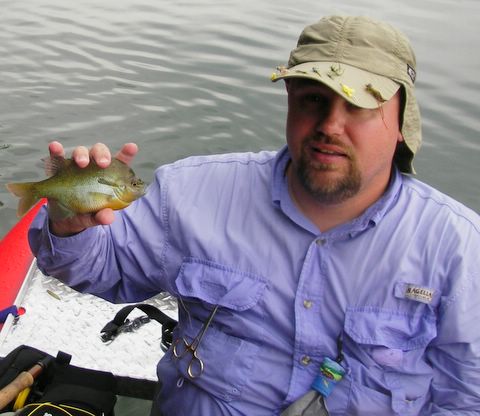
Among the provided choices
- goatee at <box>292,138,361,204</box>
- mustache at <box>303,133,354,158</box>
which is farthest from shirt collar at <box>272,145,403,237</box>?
mustache at <box>303,133,354,158</box>

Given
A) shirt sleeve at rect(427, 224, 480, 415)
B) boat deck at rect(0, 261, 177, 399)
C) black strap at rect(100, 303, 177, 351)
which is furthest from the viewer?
boat deck at rect(0, 261, 177, 399)

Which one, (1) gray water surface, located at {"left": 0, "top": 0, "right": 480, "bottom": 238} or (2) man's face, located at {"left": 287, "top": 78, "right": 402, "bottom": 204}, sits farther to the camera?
(1) gray water surface, located at {"left": 0, "top": 0, "right": 480, "bottom": 238}

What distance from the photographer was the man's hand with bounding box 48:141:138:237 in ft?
6.64

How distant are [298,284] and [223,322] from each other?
34 cm

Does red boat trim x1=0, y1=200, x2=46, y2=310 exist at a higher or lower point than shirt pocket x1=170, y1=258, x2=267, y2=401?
lower

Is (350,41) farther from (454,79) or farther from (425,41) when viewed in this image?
(425,41)

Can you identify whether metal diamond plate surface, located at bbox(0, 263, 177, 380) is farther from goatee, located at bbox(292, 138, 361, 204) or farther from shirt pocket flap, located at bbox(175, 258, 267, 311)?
goatee, located at bbox(292, 138, 361, 204)

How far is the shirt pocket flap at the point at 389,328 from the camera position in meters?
2.27

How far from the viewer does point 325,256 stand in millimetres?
2344

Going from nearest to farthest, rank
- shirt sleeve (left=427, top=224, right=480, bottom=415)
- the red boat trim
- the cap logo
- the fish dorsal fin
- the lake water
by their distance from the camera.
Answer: the fish dorsal fin, shirt sleeve (left=427, top=224, right=480, bottom=415), the cap logo, the red boat trim, the lake water

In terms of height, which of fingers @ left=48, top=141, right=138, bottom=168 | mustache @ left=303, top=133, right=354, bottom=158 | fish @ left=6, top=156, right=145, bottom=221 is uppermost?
mustache @ left=303, top=133, right=354, bottom=158

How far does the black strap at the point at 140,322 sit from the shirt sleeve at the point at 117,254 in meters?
0.32

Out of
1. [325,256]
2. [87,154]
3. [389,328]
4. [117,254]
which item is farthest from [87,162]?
[389,328]

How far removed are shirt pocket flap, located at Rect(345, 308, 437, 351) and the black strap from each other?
0.97 m
